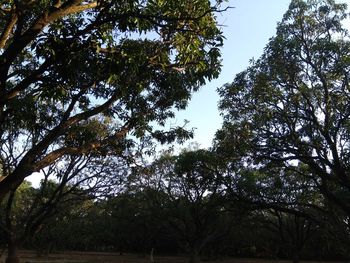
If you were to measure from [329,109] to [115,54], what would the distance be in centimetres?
1038

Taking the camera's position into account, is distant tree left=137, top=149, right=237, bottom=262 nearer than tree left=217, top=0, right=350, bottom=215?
No

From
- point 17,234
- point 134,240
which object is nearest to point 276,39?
point 17,234

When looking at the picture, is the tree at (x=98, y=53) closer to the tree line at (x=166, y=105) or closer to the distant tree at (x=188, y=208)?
the tree line at (x=166, y=105)

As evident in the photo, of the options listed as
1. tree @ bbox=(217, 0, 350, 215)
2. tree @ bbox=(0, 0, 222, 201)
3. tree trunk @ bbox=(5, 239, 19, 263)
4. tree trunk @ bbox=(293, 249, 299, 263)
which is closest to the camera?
tree @ bbox=(0, 0, 222, 201)

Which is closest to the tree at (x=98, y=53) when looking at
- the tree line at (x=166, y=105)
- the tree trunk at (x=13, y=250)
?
the tree line at (x=166, y=105)

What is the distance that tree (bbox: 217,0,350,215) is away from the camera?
49.1 ft

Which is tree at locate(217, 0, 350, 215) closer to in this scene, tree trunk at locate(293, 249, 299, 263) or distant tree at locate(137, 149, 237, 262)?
distant tree at locate(137, 149, 237, 262)

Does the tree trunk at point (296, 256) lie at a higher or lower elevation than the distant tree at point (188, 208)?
lower

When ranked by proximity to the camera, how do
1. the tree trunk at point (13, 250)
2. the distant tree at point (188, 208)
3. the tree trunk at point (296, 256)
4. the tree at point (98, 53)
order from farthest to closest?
1. the tree trunk at point (296, 256)
2. the distant tree at point (188, 208)
3. the tree trunk at point (13, 250)
4. the tree at point (98, 53)

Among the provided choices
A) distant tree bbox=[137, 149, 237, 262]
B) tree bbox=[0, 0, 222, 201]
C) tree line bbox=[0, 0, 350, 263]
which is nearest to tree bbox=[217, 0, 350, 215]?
tree line bbox=[0, 0, 350, 263]

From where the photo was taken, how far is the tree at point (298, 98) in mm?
14953

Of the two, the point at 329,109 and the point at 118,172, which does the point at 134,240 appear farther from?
the point at 329,109

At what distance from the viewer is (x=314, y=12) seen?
15.3 m

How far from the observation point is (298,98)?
15438 mm
